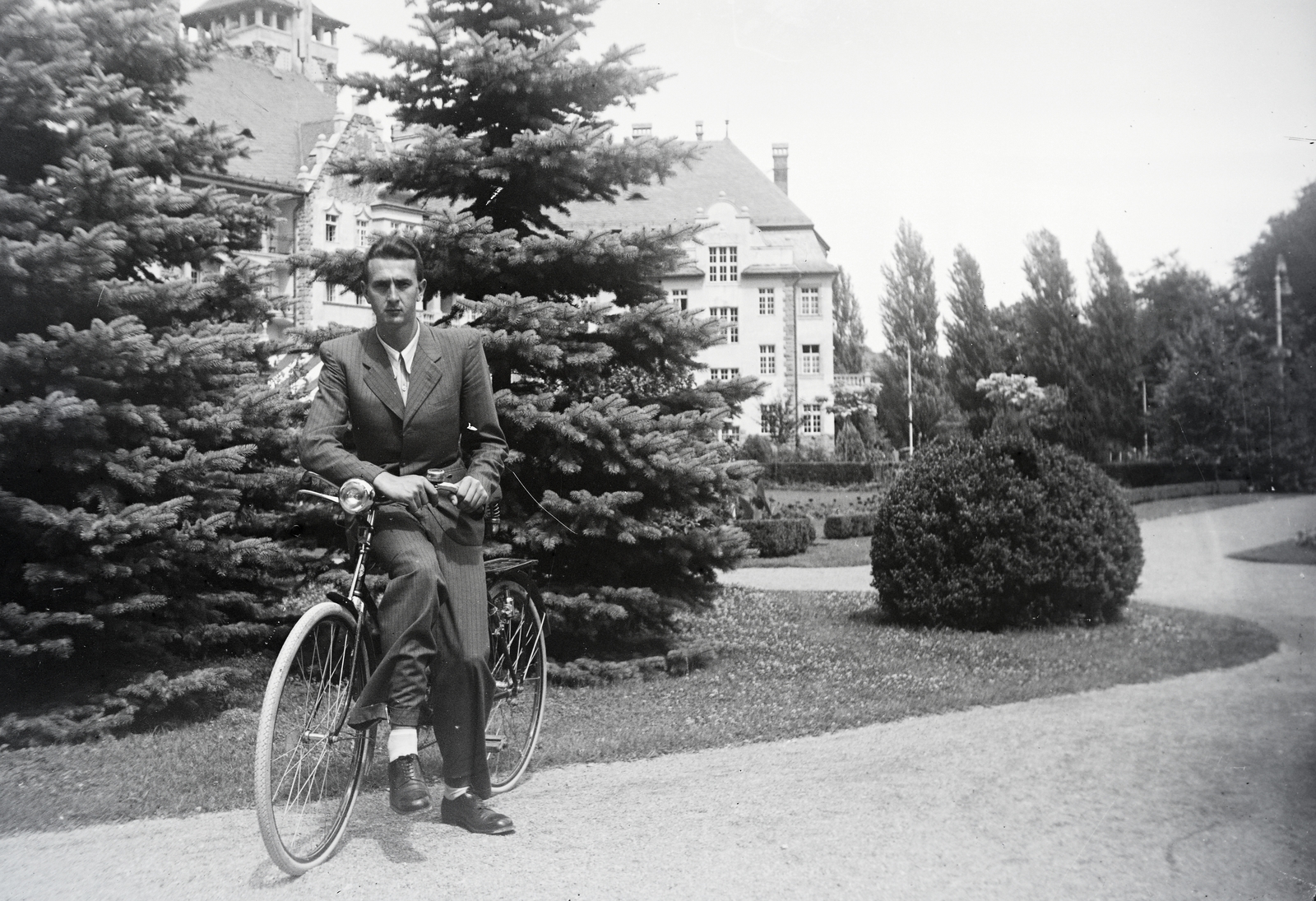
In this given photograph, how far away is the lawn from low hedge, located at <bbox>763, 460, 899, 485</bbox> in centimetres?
1656

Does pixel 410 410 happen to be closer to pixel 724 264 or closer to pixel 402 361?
pixel 402 361

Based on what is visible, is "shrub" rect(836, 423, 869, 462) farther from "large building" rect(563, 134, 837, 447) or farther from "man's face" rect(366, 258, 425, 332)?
"man's face" rect(366, 258, 425, 332)

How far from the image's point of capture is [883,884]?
329cm

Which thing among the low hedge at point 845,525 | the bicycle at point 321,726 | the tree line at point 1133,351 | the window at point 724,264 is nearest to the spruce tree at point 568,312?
the tree line at point 1133,351

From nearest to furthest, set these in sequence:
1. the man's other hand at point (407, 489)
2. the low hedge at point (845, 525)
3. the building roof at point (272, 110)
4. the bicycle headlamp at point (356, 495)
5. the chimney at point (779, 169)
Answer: the bicycle headlamp at point (356, 495) → the man's other hand at point (407, 489) → the low hedge at point (845, 525) → the building roof at point (272, 110) → the chimney at point (779, 169)

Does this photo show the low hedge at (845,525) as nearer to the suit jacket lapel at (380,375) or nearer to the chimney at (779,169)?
the suit jacket lapel at (380,375)

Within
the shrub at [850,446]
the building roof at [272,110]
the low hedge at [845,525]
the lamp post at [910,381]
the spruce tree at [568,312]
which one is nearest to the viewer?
the spruce tree at [568,312]

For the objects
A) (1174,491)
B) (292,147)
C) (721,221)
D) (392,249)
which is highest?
(721,221)

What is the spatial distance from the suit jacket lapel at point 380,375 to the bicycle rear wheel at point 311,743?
76 centimetres

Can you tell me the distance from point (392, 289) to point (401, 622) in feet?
4.00

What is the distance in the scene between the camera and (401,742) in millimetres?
3650

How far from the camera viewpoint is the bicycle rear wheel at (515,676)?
14.8 feet

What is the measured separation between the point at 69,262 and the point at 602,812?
13.3 feet

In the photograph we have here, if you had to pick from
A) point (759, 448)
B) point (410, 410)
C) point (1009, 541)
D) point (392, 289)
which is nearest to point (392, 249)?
point (392, 289)
